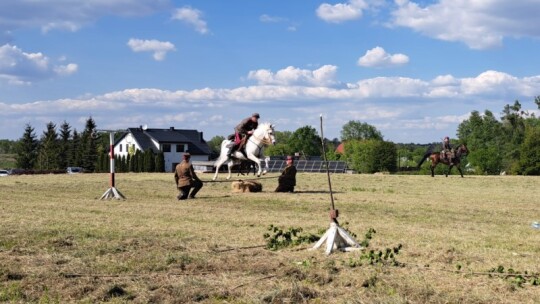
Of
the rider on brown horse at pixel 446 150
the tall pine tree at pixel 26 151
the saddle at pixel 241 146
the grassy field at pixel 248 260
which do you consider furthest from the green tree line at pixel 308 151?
the grassy field at pixel 248 260

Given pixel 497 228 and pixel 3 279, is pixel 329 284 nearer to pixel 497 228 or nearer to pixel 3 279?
pixel 3 279

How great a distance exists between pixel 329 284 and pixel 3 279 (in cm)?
383

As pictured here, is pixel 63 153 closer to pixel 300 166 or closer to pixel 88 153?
pixel 88 153

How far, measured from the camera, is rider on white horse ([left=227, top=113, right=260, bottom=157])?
2667 cm

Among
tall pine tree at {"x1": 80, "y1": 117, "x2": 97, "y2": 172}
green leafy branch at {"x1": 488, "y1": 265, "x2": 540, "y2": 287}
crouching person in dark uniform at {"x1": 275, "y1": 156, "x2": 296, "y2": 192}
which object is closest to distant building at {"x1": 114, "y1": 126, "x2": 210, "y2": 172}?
tall pine tree at {"x1": 80, "y1": 117, "x2": 97, "y2": 172}

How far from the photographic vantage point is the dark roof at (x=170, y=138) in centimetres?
9519

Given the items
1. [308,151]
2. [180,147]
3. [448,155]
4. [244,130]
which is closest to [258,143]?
[244,130]

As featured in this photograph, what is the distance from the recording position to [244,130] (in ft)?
89.2

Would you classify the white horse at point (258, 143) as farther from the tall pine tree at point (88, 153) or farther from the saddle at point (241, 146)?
the tall pine tree at point (88, 153)

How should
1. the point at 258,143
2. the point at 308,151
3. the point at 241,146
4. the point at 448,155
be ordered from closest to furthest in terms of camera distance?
the point at 258,143 < the point at 241,146 < the point at 448,155 < the point at 308,151

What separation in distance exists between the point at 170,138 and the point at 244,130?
7058cm

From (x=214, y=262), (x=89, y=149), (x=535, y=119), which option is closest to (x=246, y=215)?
(x=214, y=262)

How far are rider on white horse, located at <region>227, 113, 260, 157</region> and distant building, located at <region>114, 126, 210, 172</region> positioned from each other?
66512 mm

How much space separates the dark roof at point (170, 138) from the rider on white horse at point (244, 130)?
67712 mm
